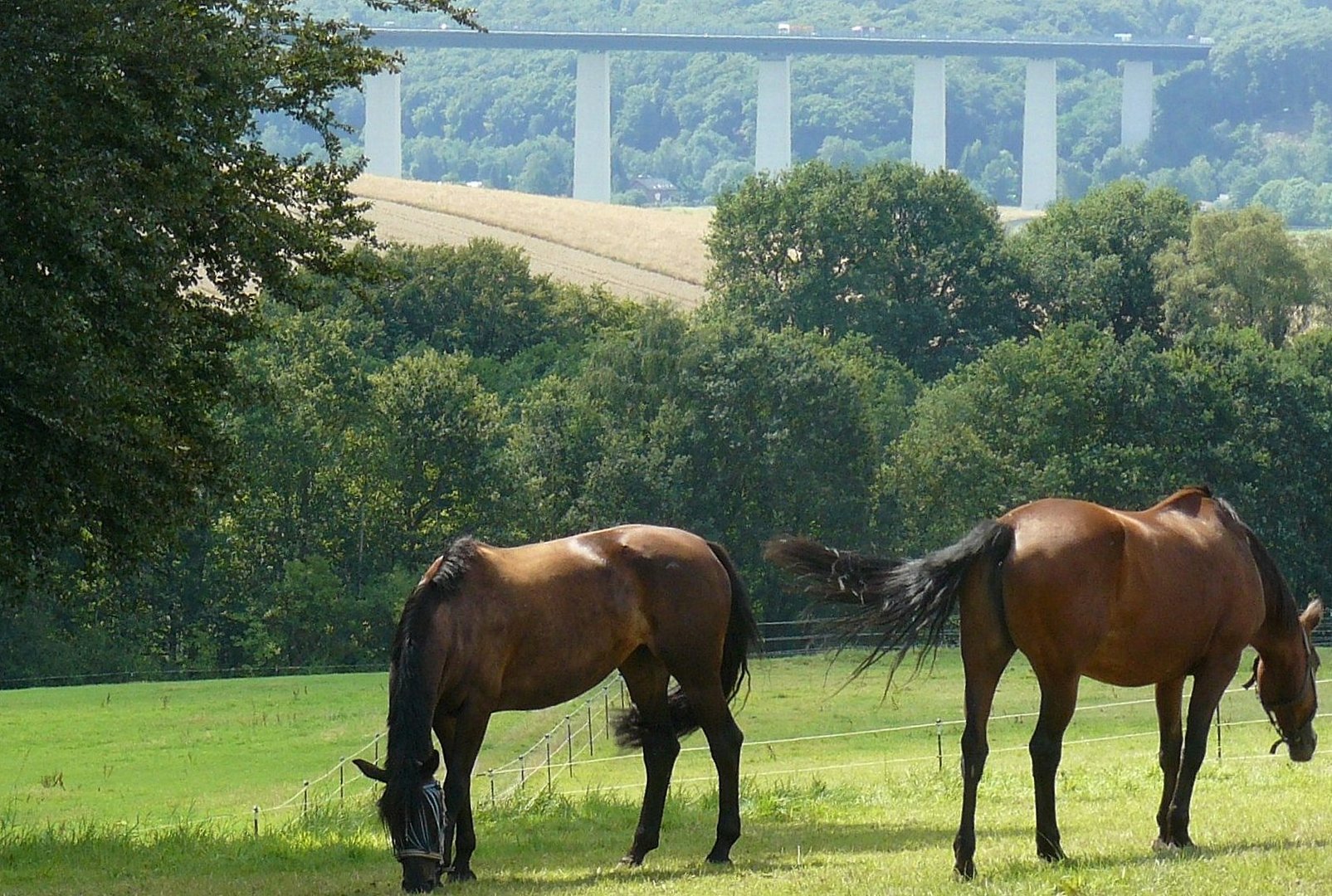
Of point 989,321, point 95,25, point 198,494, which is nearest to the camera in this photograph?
point 95,25

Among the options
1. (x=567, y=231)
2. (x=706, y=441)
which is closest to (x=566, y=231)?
(x=567, y=231)

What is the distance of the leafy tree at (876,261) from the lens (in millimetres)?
88500

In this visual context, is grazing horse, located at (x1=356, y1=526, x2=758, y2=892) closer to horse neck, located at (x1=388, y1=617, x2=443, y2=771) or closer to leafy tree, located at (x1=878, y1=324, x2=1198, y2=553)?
horse neck, located at (x1=388, y1=617, x2=443, y2=771)

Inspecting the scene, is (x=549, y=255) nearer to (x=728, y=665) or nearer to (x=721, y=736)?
(x=728, y=665)

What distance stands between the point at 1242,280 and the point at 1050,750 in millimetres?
76948

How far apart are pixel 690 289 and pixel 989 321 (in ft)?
71.4

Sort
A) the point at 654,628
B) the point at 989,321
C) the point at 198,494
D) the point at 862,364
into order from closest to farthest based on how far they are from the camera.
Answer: the point at 654,628 → the point at 198,494 → the point at 862,364 → the point at 989,321

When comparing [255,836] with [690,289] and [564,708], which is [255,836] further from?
[690,289]

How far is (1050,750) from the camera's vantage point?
11125mm

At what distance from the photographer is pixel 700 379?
226 ft

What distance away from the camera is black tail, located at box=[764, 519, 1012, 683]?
36.6 ft

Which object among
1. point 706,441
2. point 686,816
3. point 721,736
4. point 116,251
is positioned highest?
point 116,251

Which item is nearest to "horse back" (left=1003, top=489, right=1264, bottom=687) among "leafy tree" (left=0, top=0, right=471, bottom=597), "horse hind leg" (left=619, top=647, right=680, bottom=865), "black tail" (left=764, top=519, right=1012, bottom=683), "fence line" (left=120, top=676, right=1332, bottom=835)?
"black tail" (left=764, top=519, right=1012, bottom=683)

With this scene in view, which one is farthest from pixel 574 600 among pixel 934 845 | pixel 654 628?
pixel 934 845
